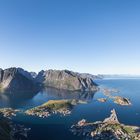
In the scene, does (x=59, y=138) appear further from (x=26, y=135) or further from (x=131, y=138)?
(x=131, y=138)

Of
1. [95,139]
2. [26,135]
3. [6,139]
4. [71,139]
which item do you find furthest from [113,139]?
[6,139]

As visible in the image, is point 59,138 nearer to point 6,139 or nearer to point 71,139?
point 71,139

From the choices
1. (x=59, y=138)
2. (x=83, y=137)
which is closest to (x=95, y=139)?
(x=83, y=137)

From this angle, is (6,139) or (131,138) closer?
(6,139)

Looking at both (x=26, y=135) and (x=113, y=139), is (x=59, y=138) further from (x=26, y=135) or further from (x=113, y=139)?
(x=113, y=139)

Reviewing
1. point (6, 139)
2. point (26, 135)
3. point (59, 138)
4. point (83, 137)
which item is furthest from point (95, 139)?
point (6, 139)

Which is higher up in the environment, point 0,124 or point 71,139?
point 0,124

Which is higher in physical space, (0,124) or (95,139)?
(0,124)

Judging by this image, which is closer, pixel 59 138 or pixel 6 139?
pixel 6 139
